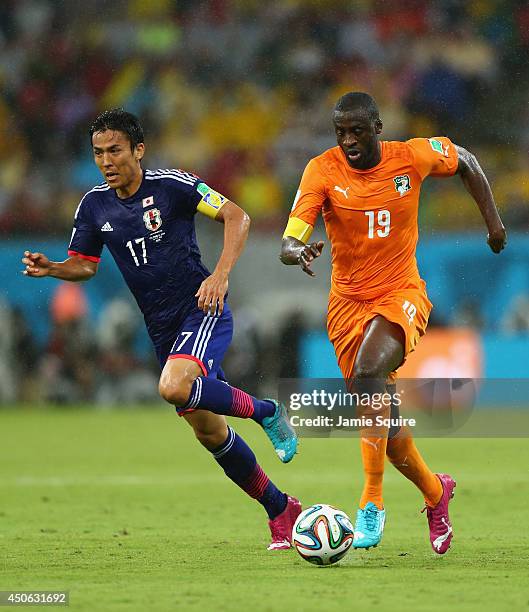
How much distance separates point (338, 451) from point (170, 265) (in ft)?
19.7

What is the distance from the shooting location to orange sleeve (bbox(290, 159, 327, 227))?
6.37m

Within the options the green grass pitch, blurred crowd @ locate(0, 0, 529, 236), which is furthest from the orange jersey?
blurred crowd @ locate(0, 0, 529, 236)

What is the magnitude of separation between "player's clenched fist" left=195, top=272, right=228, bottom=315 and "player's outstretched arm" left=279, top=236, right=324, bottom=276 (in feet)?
1.25

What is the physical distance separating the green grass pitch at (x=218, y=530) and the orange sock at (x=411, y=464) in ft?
0.98

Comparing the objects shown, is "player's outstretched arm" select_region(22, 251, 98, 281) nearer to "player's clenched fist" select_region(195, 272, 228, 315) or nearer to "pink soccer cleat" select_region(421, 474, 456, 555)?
"player's clenched fist" select_region(195, 272, 228, 315)

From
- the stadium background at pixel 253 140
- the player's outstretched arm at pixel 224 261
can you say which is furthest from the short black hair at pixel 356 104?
the stadium background at pixel 253 140

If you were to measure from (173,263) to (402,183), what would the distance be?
131 centimetres

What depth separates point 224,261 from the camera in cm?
641

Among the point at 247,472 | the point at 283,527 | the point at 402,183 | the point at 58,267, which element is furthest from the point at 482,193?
the point at 58,267

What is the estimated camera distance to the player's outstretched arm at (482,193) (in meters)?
6.75

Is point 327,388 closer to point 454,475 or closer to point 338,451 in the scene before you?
point 338,451

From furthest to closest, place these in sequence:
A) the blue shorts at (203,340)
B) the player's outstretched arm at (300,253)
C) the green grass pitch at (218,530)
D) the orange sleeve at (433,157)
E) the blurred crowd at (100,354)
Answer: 1. the blurred crowd at (100,354)
2. the orange sleeve at (433,157)
3. the blue shorts at (203,340)
4. the player's outstretched arm at (300,253)
5. the green grass pitch at (218,530)

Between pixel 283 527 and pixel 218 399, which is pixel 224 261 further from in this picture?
pixel 283 527

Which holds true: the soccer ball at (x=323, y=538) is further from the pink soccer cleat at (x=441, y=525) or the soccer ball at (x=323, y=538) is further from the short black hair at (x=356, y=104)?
the short black hair at (x=356, y=104)
